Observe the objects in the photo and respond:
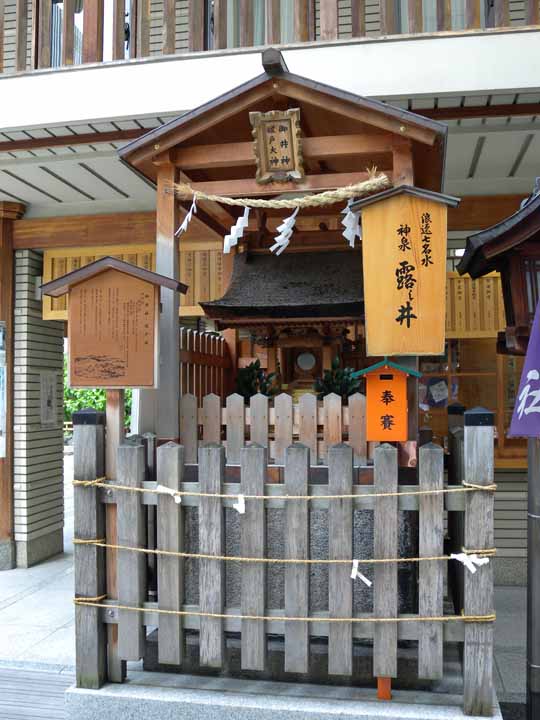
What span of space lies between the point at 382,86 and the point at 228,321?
2.62 meters

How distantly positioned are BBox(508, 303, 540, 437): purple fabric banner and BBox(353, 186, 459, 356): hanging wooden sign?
0.55 metres

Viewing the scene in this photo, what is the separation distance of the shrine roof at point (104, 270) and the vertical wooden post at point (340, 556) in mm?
1641

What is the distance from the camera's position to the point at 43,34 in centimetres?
688

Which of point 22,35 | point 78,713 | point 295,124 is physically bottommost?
point 78,713

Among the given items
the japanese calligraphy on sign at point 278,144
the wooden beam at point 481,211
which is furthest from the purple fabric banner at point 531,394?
the wooden beam at point 481,211

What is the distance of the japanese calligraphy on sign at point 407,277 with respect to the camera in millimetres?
4160

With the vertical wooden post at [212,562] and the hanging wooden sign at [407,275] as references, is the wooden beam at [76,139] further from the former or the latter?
the vertical wooden post at [212,562]

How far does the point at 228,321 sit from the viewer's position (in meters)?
5.77

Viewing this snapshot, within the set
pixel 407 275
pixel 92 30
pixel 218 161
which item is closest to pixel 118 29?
pixel 92 30

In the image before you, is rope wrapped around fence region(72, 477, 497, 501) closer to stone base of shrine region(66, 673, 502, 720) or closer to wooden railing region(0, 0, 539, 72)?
stone base of shrine region(66, 673, 502, 720)

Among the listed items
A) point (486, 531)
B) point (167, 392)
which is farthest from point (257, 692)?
point (167, 392)

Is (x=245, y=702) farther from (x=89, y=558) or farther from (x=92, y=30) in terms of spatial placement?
(x=92, y=30)

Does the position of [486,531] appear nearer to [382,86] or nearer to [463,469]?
[463,469]

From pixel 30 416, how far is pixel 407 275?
22.3 ft
